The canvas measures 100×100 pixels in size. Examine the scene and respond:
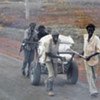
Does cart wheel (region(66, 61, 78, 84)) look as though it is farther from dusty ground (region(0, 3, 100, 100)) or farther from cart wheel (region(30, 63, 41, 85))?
cart wheel (region(30, 63, 41, 85))

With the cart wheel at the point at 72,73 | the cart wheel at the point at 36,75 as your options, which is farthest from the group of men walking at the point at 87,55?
the cart wheel at the point at 72,73

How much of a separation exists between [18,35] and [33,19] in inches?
360

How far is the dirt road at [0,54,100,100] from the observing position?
13.5m

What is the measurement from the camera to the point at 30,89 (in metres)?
14.6

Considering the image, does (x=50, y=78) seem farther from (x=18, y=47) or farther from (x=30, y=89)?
(x=18, y=47)

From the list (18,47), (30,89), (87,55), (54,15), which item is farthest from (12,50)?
(54,15)

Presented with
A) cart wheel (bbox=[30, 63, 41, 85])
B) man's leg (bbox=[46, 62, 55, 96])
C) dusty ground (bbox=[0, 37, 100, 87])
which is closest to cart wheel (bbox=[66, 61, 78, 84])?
cart wheel (bbox=[30, 63, 41, 85])

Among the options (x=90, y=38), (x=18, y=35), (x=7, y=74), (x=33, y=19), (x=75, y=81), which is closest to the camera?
(x=90, y=38)

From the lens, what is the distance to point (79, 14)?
40375 millimetres

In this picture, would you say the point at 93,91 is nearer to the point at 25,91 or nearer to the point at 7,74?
the point at 25,91

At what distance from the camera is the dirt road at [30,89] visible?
44.4 feet

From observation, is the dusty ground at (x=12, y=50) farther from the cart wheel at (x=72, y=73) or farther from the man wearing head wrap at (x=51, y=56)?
the man wearing head wrap at (x=51, y=56)

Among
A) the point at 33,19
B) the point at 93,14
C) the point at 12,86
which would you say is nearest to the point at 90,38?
the point at 12,86

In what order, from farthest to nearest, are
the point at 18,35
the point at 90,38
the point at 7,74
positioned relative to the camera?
the point at 18,35, the point at 7,74, the point at 90,38
